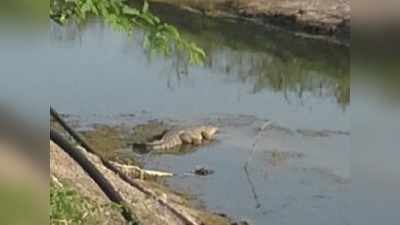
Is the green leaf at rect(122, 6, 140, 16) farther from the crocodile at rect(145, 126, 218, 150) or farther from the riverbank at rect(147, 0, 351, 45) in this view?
the crocodile at rect(145, 126, 218, 150)

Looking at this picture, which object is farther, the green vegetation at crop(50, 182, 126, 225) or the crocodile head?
the crocodile head

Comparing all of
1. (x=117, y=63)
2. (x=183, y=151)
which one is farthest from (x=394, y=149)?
(x=183, y=151)

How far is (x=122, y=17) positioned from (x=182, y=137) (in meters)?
3.67

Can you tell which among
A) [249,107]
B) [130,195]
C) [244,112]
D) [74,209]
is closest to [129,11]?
[74,209]

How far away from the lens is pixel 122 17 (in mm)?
1506

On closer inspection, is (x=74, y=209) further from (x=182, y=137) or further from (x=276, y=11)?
(x=182, y=137)

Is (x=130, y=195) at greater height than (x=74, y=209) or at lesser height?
lesser

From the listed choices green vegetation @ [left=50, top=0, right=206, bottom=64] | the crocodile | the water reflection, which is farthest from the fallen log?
green vegetation @ [left=50, top=0, right=206, bottom=64]

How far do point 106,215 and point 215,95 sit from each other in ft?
6.44

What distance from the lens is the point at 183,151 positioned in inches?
212

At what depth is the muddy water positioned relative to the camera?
9.56 ft

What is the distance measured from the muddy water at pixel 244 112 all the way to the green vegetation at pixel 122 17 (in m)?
0.54

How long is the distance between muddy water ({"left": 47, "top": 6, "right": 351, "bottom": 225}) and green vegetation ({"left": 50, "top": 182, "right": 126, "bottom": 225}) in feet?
1.26

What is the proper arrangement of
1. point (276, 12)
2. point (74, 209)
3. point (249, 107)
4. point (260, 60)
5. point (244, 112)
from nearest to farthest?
point (74, 209)
point (276, 12)
point (249, 107)
point (244, 112)
point (260, 60)
